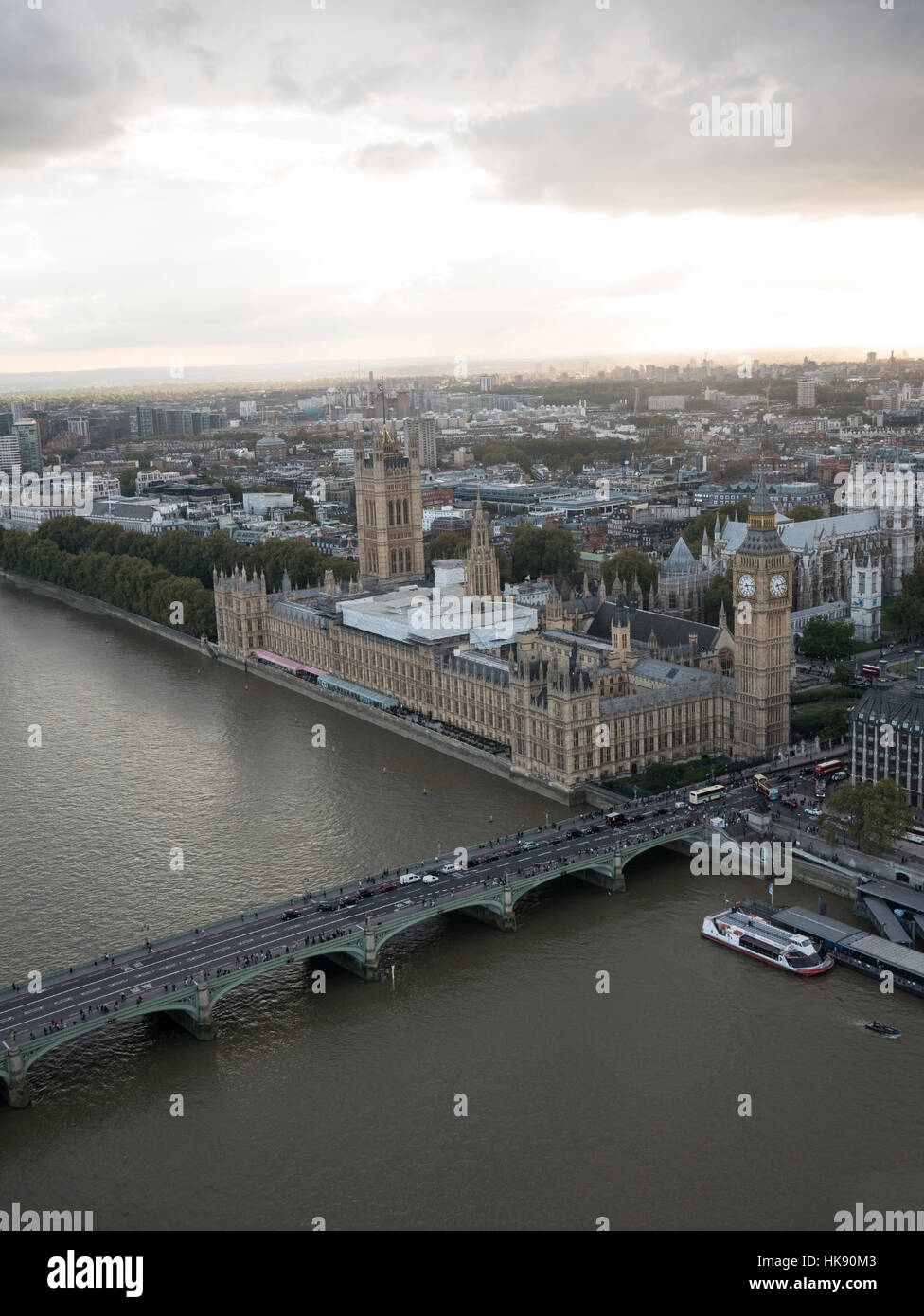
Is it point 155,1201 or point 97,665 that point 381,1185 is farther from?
point 97,665

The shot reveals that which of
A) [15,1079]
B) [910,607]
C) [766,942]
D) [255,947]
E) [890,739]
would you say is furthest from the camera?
[910,607]

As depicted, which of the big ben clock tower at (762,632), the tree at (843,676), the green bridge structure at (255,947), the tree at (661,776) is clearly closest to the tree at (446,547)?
the tree at (843,676)

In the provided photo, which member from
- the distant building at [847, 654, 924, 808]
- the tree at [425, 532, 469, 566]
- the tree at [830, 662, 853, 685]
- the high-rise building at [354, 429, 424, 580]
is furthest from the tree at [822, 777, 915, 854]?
the tree at [425, 532, 469, 566]

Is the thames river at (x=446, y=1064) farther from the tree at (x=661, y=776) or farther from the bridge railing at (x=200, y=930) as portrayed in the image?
the tree at (x=661, y=776)

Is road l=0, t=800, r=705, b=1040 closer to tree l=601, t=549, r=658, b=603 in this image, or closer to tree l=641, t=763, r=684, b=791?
tree l=641, t=763, r=684, b=791

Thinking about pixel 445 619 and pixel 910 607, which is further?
pixel 910 607

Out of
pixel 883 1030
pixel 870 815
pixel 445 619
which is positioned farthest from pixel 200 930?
pixel 445 619

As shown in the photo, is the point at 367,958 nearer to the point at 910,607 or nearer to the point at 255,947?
the point at 255,947
